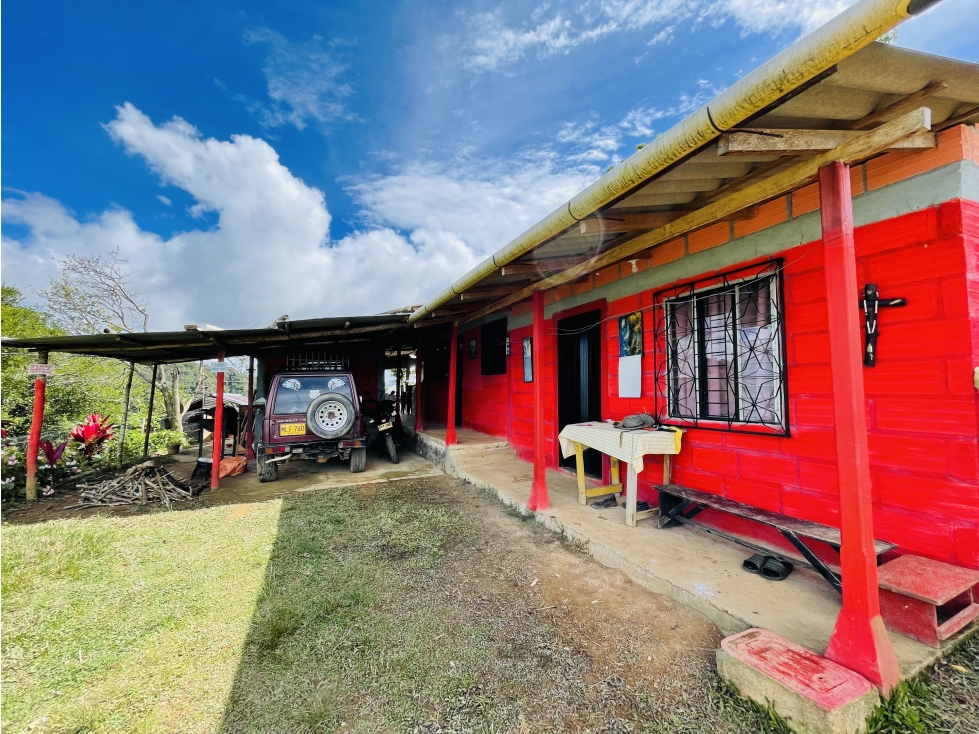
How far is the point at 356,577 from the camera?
3316 mm

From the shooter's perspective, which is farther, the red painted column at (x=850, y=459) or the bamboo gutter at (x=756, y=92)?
the red painted column at (x=850, y=459)

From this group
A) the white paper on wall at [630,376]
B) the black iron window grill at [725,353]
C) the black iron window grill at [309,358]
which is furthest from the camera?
the black iron window grill at [309,358]

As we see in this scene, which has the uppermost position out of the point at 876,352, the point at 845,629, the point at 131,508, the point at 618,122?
the point at 618,122

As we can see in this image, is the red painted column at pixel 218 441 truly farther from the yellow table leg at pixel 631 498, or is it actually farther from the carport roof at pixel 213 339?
the yellow table leg at pixel 631 498

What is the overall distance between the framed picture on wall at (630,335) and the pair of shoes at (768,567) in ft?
7.28

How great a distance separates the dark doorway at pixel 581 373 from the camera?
555cm

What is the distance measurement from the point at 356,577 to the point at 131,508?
457 centimetres

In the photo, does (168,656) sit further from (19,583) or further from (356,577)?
(19,583)

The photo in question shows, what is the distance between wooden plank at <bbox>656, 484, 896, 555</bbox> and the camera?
242 cm

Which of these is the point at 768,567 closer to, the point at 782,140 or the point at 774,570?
the point at 774,570

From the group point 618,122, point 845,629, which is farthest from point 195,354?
point 845,629

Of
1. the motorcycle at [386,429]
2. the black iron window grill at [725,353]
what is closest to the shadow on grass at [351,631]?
the black iron window grill at [725,353]

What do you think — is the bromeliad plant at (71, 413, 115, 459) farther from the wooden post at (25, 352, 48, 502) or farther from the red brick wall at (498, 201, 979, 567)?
the red brick wall at (498, 201, 979, 567)

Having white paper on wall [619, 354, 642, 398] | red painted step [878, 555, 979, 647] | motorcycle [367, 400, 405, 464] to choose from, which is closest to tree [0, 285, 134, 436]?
motorcycle [367, 400, 405, 464]
